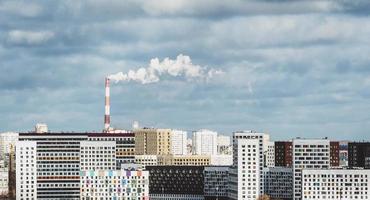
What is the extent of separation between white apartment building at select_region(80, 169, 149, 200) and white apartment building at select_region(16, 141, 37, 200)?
9.44 meters

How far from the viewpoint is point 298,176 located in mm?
131375

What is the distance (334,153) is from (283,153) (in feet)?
22.8

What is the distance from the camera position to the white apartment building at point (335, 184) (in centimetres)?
12719

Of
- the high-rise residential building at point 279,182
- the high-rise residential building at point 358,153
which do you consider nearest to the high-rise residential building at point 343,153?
the high-rise residential building at point 358,153

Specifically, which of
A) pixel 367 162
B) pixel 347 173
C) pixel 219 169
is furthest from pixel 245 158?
pixel 367 162

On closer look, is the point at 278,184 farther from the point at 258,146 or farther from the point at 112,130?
the point at 112,130

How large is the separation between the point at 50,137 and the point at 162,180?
2341 cm

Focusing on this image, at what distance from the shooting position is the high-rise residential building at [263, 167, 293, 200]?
5453 inches

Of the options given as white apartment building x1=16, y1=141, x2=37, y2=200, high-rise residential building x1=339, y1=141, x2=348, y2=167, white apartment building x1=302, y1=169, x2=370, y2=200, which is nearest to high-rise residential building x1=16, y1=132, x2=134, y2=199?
white apartment building x1=16, y1=141, x2=37, y2=200

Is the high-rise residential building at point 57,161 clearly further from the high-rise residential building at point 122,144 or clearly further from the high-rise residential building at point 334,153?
the high-rise residential building at point 334,153

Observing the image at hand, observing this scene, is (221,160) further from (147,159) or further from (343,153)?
(343,153)

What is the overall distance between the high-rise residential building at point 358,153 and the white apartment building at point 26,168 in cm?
4418

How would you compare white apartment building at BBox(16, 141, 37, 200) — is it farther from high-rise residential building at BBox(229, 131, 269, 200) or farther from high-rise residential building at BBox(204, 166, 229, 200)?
high-rise residential building at BBox(229, 131, 269, 200)

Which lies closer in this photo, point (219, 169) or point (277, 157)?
point (219, 169)
